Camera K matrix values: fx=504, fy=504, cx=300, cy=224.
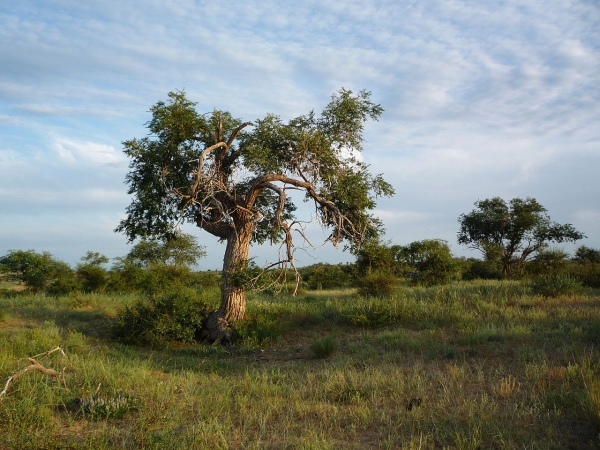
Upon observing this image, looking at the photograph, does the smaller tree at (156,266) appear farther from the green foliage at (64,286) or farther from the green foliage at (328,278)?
the green foliage at (328,278)

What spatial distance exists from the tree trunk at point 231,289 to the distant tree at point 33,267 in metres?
18.1

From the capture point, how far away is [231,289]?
14.2 meters

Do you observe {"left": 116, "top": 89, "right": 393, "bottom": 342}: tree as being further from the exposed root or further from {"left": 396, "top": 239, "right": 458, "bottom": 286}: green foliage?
{"left": 396, "top": 239, "right": 458, "bottom": 286}: green foliage

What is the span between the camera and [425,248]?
87.2 ft

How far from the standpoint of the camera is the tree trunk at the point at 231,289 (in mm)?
14000

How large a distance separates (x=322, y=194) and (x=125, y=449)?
992 cm

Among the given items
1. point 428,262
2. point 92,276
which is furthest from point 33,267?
point 428,262

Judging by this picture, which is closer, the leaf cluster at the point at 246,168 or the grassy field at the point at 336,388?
the grassy field at the point at 336,388

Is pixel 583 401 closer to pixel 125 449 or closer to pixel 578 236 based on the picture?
→ pixel 125 449

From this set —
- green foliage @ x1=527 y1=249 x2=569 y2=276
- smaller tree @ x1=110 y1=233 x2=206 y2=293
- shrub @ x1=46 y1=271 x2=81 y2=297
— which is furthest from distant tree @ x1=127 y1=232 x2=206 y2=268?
green foliage @ x1=527 y1=249 x2=569 y2=276

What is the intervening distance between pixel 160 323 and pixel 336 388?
688 cm

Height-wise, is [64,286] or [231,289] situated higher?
[231,289]

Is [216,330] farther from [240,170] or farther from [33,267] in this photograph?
[33,267]

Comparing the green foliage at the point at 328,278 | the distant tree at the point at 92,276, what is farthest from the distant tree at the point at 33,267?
the green foliage at the point at 328,278
